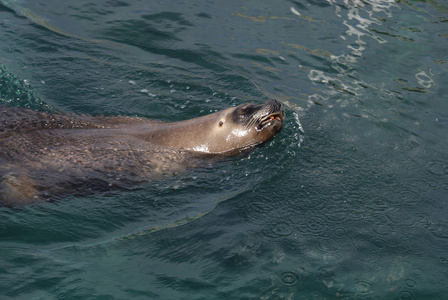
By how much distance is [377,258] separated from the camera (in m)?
5.67

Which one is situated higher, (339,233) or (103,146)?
(103,146)

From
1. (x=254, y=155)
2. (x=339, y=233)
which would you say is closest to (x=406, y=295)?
(x=339, y=233)

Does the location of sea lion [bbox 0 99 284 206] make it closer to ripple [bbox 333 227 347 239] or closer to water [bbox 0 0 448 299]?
water [bbox 0 0 448 299]

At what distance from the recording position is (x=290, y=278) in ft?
17.3

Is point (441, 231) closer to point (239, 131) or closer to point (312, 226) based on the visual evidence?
point (312, 226)

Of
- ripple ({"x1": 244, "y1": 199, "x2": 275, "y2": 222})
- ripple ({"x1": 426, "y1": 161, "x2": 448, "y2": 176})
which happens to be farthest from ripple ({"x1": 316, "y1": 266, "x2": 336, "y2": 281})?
ripple ({"x1": 426, "y1": 161, "x2": 448, "y2": 176})

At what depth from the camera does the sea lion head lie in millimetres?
7000

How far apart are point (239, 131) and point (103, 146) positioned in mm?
1600

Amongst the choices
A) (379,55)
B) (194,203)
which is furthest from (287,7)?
(194,203)

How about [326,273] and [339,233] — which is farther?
[339,233]

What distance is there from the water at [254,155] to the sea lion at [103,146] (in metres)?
0.22

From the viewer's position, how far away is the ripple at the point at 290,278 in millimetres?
5207

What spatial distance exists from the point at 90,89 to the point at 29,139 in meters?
2.18

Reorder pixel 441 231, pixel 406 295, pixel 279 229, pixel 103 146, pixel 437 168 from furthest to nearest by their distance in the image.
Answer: pixel 437 168, pixel 103 146, pixel 441 231, pixel 279 229, pixel 406 295
